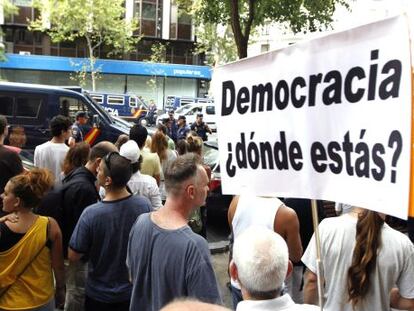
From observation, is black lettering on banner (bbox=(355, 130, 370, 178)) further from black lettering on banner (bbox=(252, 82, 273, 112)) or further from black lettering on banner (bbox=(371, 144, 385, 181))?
black lettering on banner (bbox=(252, 82, 273, 112))

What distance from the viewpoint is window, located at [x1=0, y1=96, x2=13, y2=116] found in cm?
1260

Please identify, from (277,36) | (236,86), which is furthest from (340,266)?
(277,36)

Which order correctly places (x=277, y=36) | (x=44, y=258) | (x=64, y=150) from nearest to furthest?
(x=44, y=258), (x=64, y=150), (x=277, y=36)

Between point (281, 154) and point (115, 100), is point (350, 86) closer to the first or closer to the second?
point (281, 154)

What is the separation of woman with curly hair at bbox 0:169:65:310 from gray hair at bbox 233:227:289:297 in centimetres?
165

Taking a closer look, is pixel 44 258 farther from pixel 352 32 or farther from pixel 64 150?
pixel 64 150

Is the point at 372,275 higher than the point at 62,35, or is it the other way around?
the point at 62,35

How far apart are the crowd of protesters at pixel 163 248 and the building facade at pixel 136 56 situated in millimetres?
40241

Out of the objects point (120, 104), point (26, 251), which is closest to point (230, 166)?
point (26, 251)

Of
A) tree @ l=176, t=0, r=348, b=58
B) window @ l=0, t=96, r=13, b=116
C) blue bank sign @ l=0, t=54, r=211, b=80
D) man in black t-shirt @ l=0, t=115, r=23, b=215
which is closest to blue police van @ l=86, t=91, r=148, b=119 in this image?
blue bank sign @ l=0, t=54, r=211, b=80

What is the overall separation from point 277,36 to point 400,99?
49.9m

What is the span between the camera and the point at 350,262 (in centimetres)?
291

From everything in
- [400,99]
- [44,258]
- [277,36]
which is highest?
[277,36]

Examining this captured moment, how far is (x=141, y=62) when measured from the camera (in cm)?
4566
